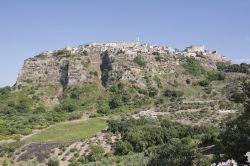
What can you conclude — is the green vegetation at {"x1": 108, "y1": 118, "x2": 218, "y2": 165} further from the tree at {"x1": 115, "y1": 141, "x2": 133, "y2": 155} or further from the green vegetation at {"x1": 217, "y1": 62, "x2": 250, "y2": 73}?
the green vegetation at {"x1": 217, "y1": 62, "x2": 250, "y2": 73}

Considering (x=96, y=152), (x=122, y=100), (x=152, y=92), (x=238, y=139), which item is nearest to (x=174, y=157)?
(x=238, y=139)

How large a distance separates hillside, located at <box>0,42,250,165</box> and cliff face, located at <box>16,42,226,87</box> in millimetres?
262

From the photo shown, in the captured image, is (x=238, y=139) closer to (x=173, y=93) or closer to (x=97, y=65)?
(x=173, y=93)

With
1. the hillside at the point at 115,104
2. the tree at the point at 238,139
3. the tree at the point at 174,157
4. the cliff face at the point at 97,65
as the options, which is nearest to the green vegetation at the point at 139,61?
the cliff face at the point at 97,65

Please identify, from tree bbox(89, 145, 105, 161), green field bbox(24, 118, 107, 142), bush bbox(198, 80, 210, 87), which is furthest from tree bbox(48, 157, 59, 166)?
bush bbox(198, 80, 210, 87)

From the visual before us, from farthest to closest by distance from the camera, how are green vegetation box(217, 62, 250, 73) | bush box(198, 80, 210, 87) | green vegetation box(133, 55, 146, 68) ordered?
green vegetation box(217, 62, 250, 73)
green vegetation box(133, 55, 146, 68)
bush box(198, 80, 210, 87)

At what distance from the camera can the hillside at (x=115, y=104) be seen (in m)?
61.5

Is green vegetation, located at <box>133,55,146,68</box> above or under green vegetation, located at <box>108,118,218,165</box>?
above

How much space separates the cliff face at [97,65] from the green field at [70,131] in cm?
2807

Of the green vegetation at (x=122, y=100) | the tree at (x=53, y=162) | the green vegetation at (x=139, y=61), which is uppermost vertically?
the green vegetation at (x=139, y=61)

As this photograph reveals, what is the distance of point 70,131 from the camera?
249 feet

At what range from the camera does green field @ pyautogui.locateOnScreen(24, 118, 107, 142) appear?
72000 mm

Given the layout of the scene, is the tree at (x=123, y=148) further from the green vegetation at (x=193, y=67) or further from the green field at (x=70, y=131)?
the green vegetation at (x=193, y=67)

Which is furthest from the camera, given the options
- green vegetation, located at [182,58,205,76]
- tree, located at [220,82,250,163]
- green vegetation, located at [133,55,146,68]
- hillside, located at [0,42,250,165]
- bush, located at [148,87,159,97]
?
green vegetation, located at [182,58,205,76]
